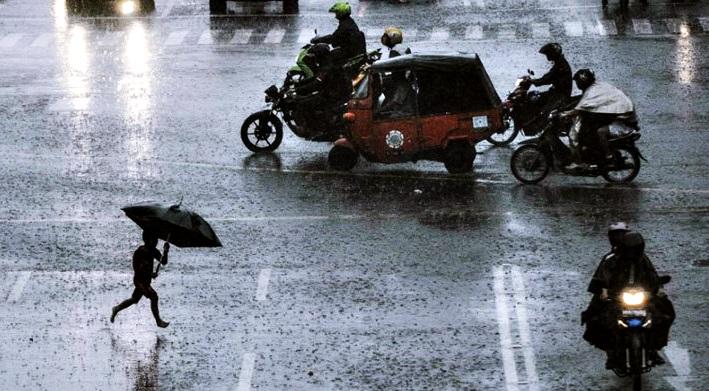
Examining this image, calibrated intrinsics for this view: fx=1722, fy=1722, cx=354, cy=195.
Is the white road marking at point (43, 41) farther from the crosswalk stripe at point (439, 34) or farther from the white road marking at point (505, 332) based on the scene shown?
the white road marking at point (505, 332)

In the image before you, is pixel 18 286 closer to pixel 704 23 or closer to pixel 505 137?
pixel 505 137

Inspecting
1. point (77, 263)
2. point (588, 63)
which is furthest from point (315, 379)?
point (588, 63)

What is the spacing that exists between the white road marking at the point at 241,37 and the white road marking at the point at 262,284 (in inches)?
671

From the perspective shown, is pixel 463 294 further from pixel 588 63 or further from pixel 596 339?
pixel 588 63

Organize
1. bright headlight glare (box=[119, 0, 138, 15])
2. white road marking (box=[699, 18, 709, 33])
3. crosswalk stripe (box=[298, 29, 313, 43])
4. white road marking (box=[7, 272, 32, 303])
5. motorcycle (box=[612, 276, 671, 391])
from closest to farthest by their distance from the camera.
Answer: motorcycle (box=[612, 276, 671, 391])
white road marking (box=[7, 272, 32, 303])
white road marking (box=[699, 18, 709, 33])
crosswalk stripe (box=[298, 29, 313, 43])
bright headlight glare (box=[119, 0, 138, 15])

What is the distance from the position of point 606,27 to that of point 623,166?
13639 millimetres

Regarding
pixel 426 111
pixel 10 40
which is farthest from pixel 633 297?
pixel 10 40

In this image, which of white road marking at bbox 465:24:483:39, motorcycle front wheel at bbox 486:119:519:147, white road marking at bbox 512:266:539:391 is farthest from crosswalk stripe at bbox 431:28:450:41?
white road marking at bbox 512:266:539:391

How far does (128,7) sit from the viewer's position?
3931cm

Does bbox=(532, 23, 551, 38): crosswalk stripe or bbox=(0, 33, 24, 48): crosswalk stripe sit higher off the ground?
bbox=(532, 23, 551, 38): crosswalk stripe

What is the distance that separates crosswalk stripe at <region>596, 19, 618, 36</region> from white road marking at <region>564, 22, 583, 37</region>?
374 mm

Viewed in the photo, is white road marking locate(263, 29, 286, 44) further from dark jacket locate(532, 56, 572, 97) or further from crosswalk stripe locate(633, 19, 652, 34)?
dark jacket locate(532, 56, 572, 97)

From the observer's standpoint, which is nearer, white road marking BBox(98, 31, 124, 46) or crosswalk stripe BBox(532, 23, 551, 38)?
crosswalk stripe BBox(532, 23, 551, 38)

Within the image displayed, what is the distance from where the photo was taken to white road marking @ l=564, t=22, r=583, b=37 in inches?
1342
